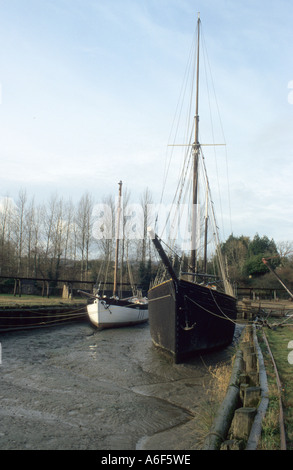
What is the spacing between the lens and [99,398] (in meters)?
7.93

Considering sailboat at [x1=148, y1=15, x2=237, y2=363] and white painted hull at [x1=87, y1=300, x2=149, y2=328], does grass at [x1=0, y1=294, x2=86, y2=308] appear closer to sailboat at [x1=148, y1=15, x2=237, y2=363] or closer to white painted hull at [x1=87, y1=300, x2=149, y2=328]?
white painted hull at [x1=87, y1=300, x2=149, y2=328]

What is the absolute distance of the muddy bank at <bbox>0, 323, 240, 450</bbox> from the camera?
19.0ft

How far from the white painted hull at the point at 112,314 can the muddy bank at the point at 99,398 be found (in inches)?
250

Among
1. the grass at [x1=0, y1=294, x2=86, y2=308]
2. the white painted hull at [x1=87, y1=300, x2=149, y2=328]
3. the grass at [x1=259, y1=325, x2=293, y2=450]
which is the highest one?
the grass at [x1=259, y1=325, x2=293, y2=450]

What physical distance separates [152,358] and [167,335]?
1.05 meters

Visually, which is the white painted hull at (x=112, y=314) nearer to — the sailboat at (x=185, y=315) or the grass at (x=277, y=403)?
the sailboat at (x=185, y=315)

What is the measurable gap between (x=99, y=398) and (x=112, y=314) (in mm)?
13456

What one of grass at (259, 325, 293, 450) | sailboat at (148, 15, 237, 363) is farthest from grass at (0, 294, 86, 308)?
grass at (259, 325, 293, 450)

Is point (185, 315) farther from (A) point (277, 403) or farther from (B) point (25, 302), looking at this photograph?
(B) point (25, 302)

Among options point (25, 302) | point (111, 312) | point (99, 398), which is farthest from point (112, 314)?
point (99, 398)

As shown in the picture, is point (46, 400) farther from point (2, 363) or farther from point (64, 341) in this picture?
point (64, 341)

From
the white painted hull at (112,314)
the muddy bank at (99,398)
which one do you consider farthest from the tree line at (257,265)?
the muddy bank at (99,398)

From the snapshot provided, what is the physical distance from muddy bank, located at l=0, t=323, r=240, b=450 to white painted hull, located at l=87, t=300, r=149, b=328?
6350 millimetres
